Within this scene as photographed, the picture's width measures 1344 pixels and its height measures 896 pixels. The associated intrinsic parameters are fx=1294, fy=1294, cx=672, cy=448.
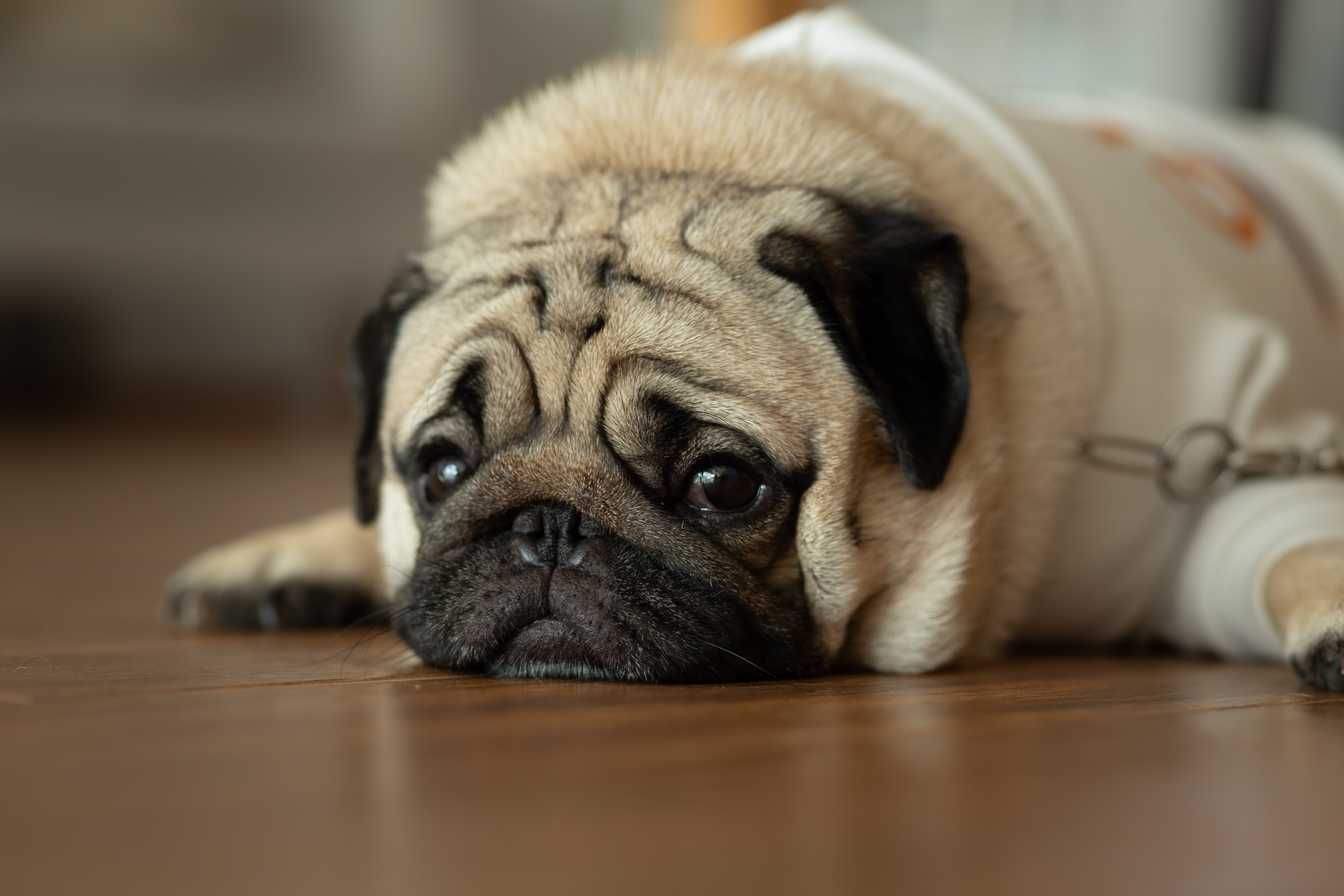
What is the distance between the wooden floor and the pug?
0.14 metres

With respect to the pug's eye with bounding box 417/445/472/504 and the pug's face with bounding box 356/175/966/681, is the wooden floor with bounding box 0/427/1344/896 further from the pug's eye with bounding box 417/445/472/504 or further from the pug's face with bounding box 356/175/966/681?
the pug's eye with bounding box 417/445/472/504

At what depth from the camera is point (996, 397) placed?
2324mm

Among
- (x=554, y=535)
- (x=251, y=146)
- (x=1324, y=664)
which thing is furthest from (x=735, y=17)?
(x=251, y=146)

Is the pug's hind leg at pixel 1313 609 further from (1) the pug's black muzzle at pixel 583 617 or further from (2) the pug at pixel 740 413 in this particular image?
(1) the pug's black muzzle at pixel 583 617

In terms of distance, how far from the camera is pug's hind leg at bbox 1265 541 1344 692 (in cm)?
196

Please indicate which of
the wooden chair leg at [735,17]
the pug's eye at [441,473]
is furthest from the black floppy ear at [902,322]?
the wooden chair leg at [735,17]

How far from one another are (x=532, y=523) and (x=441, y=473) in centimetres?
31

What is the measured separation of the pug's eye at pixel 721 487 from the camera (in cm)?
199

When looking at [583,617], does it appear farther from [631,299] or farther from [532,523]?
[631,299]

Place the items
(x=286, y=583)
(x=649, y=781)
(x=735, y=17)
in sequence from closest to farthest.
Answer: (x=649, y=781) → (x=286, y=583) → (x=735, y=17)

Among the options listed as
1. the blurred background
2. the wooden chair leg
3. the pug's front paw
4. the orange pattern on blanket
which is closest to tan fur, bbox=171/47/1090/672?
the pug's front paw

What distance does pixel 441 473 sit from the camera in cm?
221

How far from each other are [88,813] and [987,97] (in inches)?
103

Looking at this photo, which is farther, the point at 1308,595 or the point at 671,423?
the point at 1308,595
